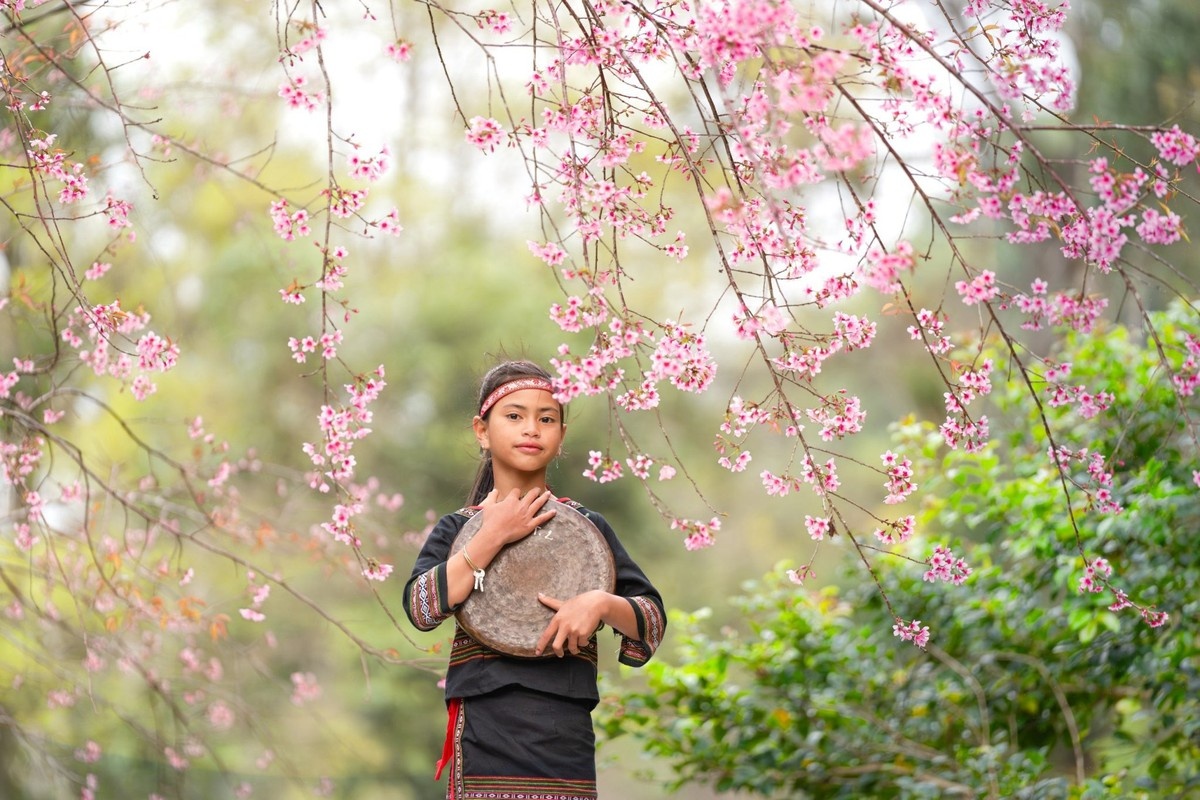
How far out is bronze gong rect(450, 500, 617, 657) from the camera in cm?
246

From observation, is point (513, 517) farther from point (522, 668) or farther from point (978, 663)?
point (978, 663)

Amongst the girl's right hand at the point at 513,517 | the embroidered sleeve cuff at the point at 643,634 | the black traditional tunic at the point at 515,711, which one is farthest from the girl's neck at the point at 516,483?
the embroidered sleeve cuff at the point at 643,634

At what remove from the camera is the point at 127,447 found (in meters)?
10.6

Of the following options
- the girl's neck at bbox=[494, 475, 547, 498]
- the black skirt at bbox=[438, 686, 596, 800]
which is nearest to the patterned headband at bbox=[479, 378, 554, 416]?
the girl's neck at bbox=[494, 475, 547, 498]

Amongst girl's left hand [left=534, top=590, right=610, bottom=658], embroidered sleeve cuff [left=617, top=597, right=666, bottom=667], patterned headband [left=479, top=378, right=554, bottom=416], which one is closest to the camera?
girl's left hand [left=534, top=590, right=610, bottom=658]

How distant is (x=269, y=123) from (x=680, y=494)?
5.95 m

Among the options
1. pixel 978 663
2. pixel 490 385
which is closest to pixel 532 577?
pixel 490 385

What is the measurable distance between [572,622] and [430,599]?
11.2 inches

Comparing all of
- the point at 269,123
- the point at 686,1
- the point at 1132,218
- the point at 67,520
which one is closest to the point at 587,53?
the point at 686,1

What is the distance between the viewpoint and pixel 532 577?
2.51 meters

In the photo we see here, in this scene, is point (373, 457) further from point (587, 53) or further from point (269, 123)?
point (587, 53)

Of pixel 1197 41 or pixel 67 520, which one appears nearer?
pixel 67 520

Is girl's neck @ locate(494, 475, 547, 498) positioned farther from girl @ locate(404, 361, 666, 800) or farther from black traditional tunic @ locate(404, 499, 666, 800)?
black traditional tunic @ locate(404, 499, 666, 800)

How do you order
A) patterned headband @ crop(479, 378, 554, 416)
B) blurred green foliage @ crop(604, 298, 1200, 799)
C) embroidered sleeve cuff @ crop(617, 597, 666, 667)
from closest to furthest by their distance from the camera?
embroidered sleeve cuff @ crop(617, 597, 666, 667), patterned headband @ crop(479, 378, 554, 416), blurred green foliage @ crop(604, 298, 1200, 799)
